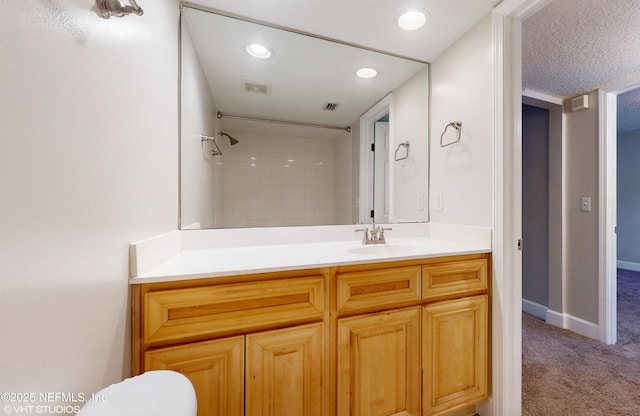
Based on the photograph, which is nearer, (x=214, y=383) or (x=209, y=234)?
(x=214, y=383)

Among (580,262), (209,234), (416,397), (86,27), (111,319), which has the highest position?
(86,27)

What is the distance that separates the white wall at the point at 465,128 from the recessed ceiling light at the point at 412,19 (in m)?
0.30

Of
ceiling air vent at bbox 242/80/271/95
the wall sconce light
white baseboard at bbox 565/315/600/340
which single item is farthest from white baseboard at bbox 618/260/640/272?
the wall sconce light

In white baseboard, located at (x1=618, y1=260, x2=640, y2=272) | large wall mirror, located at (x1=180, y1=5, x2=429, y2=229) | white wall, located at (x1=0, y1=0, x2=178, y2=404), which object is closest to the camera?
white wall, located at (x1=0, y1=0, x2=178, y2=404)

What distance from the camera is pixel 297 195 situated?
4.94 ft

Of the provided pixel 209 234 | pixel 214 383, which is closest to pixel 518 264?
pixel 214 383

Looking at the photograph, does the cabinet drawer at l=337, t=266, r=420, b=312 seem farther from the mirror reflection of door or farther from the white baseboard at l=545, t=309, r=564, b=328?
the white baseboard at l=545, t=309, r=564, b=328

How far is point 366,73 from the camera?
1666 mm

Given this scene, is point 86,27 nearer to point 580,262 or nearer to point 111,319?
point 111,319

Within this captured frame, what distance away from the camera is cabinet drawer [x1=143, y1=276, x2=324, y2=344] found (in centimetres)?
78

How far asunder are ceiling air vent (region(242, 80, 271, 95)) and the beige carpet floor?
2254 mm

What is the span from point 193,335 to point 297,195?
0.90 m

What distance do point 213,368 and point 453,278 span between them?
1.08 m

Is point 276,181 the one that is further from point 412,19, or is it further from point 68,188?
point 412,19
